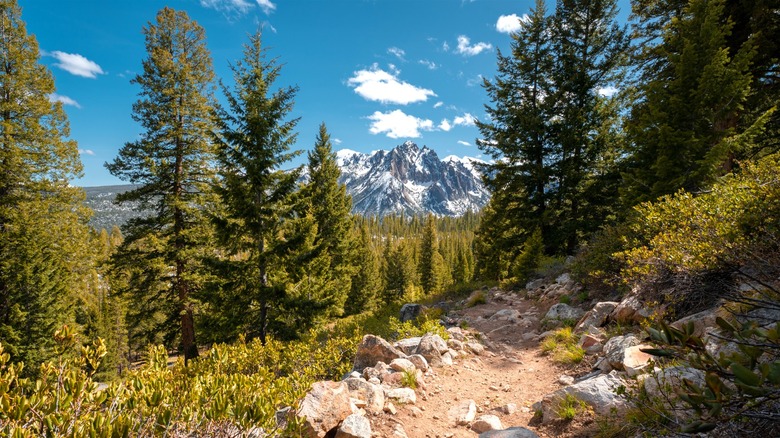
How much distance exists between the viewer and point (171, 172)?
1275 centimetres

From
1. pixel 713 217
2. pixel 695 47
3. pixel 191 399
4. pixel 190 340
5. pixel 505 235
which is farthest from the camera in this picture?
pixel 505 235

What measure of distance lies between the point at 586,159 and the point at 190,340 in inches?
722

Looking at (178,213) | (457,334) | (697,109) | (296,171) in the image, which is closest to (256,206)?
(296,171)

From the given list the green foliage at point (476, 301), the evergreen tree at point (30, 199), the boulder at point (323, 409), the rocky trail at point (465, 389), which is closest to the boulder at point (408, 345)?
the rocky trail at point (465, 389)

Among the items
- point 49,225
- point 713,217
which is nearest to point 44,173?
point 49,225

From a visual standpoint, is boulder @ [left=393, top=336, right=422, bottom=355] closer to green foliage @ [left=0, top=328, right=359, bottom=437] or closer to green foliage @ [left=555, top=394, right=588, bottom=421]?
green foliage @ [left=555, top=394, right=588, bottom=421]

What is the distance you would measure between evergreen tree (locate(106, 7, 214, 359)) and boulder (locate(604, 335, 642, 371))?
12848 millimetres

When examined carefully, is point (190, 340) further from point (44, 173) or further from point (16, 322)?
point (44, 173)

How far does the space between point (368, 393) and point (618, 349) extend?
12.2 feet

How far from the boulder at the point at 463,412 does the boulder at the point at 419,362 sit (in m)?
0.94

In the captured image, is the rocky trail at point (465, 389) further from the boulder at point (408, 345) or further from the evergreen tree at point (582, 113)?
the evergreen tree at point (582, 113)

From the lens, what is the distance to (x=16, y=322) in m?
13.9

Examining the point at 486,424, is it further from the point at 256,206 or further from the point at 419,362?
the point at 256,206

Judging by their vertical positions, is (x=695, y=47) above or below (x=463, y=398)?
above
